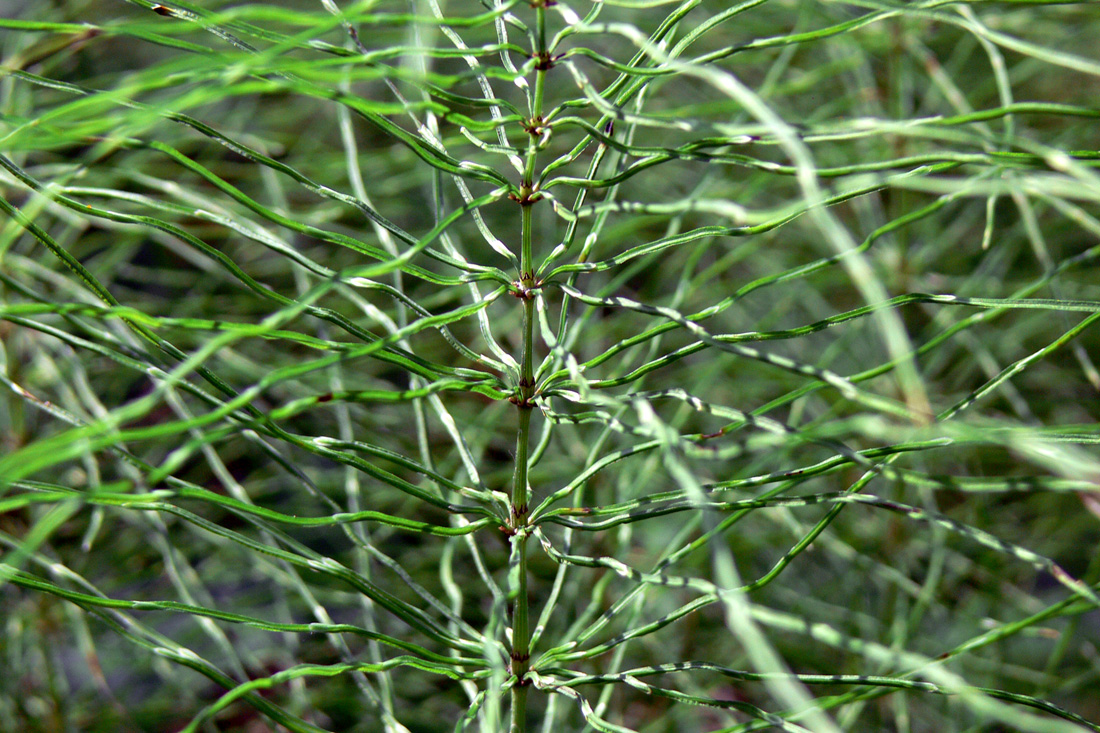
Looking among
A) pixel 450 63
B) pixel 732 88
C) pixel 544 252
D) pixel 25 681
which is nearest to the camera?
pixel 732 88

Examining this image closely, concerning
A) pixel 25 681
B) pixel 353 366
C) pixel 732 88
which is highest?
pixel 732 88

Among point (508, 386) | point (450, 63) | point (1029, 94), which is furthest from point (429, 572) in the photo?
point (1029, 94)

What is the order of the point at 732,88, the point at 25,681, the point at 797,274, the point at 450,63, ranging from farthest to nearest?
the point at 450,63, the point at 25,681, the point at 797,274, the point at 732,88

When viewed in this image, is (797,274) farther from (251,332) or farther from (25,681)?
(25,681)

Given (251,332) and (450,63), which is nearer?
(251,332)

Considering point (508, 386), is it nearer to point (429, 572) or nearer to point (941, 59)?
point (429, 572)

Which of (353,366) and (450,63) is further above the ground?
(450,63)
